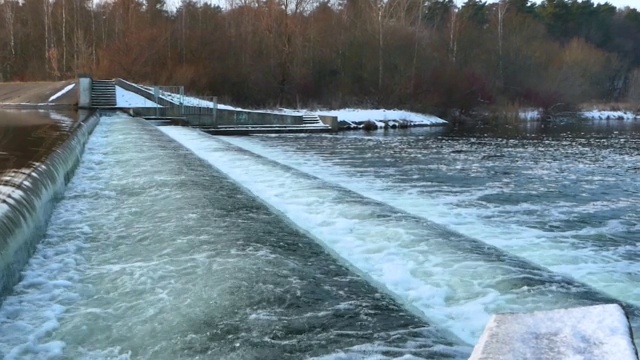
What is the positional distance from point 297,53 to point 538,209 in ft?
115

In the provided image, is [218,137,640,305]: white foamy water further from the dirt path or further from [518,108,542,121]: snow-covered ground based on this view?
[518,108,542,121]: snow-covered ground

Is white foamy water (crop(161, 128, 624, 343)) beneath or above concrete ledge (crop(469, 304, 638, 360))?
beneath

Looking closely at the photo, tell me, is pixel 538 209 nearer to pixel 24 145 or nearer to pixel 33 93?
pixel 24 145

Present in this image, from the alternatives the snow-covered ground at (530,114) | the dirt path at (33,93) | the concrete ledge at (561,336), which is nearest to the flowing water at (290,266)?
the concrete ledge at (561,336)

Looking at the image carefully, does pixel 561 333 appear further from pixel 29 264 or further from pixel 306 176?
pixel 306 176

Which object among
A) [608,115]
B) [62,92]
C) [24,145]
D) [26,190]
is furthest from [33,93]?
[608,115]

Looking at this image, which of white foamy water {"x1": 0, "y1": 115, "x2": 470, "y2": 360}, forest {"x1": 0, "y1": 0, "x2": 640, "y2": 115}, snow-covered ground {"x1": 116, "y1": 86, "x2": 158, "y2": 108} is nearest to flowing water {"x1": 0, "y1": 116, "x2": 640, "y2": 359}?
white foamy water {"x1": 0, "y1": 115, "x2": 470, "y2": 360}

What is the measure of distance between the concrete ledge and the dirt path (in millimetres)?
27703

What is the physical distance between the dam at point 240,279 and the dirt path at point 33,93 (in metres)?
21.6

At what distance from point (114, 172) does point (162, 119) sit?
55.0 ft

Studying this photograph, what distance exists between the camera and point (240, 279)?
13.6ft

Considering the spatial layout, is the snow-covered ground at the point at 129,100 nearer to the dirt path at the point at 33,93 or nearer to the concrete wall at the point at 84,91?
the concrete wall at the point at 84,91

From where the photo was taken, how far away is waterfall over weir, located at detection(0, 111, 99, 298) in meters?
4.53

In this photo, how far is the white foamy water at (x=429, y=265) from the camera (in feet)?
13.5
